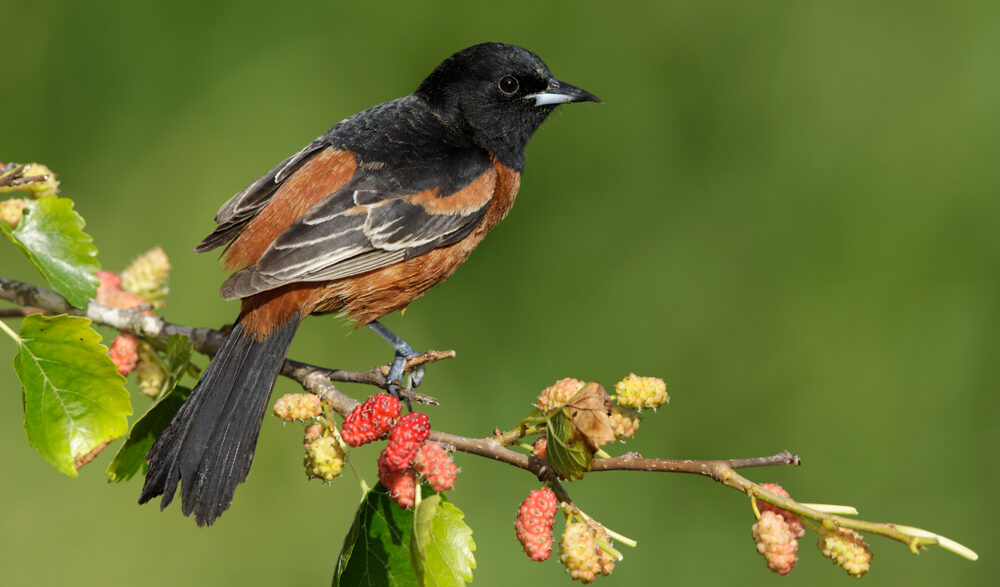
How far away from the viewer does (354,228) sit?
299 centimetres

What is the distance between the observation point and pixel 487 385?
14.7ft

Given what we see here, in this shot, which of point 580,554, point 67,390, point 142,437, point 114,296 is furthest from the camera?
point 114,296

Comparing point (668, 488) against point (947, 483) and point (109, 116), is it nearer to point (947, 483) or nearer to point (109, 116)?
point (947, 483)

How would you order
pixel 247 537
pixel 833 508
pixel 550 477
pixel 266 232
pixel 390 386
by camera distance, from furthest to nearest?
pixel 247 537, pixel 266 232, pixel 390 386, pixel 550 477, pixel 833 508

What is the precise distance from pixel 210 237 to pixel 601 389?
5.69 ft

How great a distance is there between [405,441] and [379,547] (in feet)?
1.15

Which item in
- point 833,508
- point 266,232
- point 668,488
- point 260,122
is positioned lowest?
point 833,508

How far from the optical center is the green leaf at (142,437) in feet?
7.54

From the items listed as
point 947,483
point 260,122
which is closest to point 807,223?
point 947,483

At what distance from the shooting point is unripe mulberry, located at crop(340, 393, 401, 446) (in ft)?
6.66

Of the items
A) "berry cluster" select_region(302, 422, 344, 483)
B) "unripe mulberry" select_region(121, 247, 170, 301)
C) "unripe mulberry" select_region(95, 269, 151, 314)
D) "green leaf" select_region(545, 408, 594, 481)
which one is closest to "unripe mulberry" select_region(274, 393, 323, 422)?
"berry cluster" select_region(302, 422, 344, 483)

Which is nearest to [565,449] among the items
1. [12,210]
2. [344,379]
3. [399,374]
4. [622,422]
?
[622,422]

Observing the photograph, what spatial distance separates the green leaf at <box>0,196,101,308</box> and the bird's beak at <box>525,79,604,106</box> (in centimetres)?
189

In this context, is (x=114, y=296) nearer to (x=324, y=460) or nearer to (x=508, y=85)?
(x=324, y=460)
